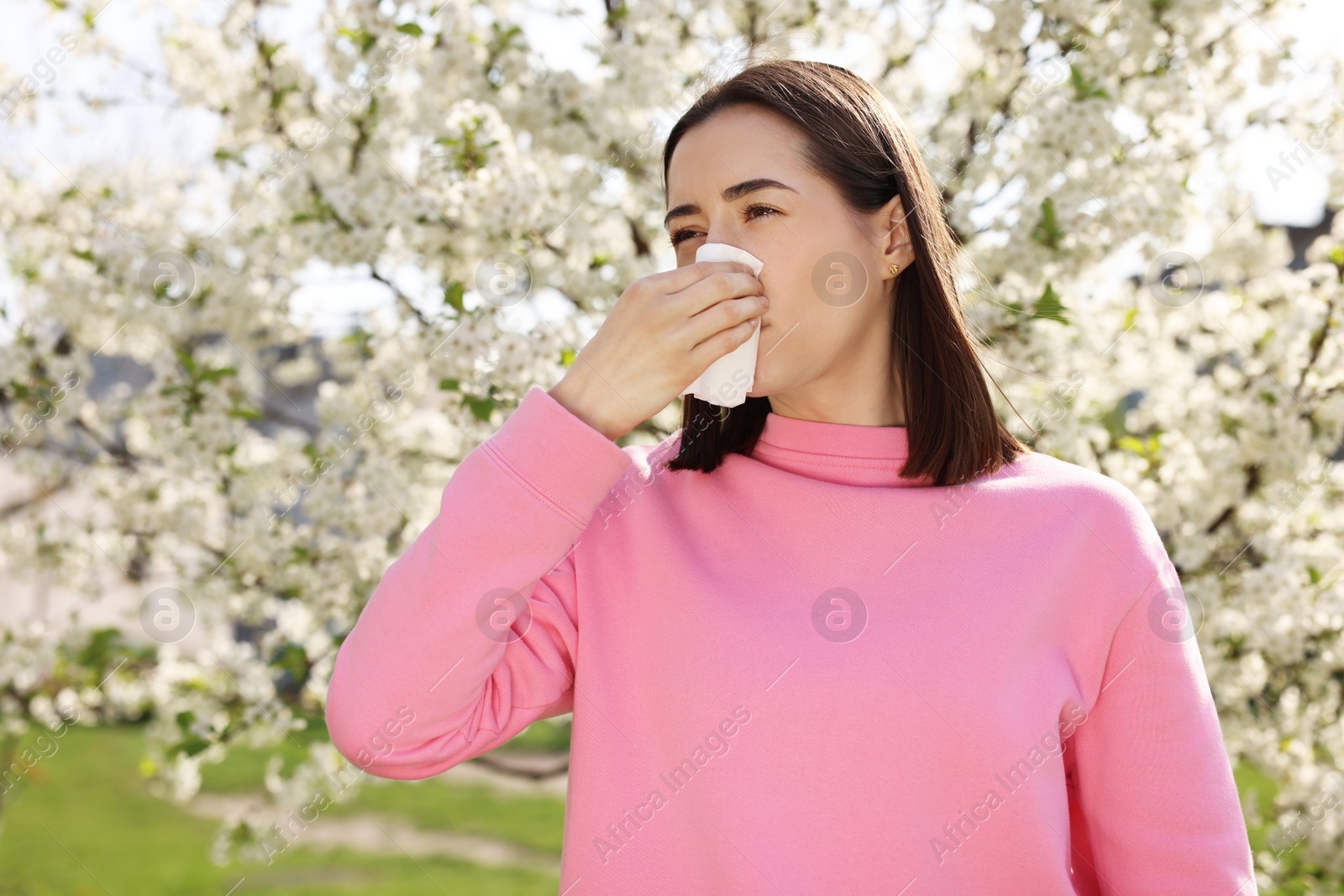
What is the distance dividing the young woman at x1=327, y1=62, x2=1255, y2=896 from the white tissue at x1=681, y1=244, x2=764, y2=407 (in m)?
0.02

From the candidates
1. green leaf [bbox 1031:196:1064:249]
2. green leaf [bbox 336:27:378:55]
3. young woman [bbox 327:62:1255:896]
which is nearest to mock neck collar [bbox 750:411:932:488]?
young woman [bbox 327:62:1255:896]

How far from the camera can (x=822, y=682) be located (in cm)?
122

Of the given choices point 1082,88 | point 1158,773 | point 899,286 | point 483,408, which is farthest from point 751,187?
point 1082,88

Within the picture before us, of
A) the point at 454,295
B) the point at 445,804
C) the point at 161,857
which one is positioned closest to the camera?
the point at 454,295

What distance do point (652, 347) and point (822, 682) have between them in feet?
1.49

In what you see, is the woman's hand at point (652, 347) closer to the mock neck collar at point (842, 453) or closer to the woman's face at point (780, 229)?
the woman's face at point (780, 229)

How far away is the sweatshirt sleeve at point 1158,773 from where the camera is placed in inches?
47.5

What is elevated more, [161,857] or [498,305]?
[498,305]

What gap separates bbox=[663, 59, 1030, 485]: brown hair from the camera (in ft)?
4.54

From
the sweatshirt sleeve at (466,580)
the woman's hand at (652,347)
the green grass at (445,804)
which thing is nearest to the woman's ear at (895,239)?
the woman's hand at (652,347)

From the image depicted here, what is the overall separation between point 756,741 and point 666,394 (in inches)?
17.1

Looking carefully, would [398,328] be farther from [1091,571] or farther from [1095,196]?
[1091,571]

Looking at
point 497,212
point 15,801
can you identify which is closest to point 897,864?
point 497,212

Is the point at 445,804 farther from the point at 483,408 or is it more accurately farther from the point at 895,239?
the point at 895,239
